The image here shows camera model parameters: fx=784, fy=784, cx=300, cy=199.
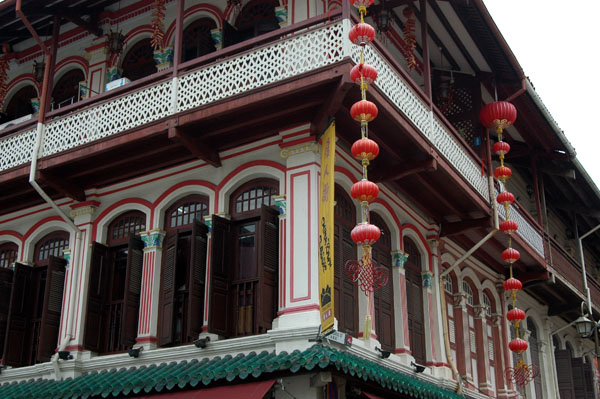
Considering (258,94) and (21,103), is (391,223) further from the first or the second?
(21,103)

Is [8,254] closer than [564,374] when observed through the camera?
Yes

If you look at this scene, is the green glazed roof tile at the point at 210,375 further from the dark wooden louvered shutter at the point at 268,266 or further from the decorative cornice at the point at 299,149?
the decorative cornice at the point at 299,149

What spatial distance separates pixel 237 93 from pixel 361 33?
2.16 m

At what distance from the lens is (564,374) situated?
68.4ft

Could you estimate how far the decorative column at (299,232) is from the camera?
11.3m

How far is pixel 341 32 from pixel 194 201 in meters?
4.06

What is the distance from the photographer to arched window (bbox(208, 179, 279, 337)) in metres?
11.8

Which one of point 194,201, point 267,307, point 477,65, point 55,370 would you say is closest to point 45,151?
point 194,201

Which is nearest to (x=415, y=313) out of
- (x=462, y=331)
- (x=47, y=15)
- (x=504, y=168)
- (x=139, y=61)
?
(x=462, y=331)

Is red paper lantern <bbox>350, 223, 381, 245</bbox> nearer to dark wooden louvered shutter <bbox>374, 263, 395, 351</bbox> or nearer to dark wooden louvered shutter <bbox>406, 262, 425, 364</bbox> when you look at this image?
dark wooden louvered shutter <bbox>374, 263, 395, 351</bbox>

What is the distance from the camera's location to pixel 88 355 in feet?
43.9

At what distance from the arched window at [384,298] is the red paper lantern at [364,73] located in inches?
146

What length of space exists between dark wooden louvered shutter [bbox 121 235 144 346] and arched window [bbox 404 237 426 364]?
16.0ft

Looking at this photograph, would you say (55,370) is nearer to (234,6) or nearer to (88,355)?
(88,355)
